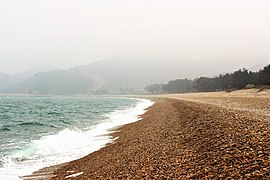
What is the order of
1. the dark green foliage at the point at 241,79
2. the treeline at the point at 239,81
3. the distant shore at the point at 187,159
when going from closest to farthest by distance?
the distant shore at the point at 187,159
the treeline at the point at 239,81
the dark green foliage at the point at 241,79

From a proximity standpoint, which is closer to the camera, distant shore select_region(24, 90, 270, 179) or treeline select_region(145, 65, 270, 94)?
distant shore select_region(24, 90, 270, 179)

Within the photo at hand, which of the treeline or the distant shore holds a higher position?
the treeline

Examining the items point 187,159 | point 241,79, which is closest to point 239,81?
point 241,79

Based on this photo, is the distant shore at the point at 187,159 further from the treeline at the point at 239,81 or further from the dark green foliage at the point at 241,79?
the dark green foliage at the point at 241,79

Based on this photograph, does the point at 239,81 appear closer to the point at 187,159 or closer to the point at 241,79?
the point at 241,79

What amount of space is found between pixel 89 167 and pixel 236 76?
12562 centimetres

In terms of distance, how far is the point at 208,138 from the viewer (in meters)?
14.7

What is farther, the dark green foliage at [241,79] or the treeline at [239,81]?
the dark green foliage at [241,79]

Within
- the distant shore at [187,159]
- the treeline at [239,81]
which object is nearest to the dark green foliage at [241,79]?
the treeline at [239,81]

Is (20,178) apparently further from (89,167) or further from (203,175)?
(203,175)

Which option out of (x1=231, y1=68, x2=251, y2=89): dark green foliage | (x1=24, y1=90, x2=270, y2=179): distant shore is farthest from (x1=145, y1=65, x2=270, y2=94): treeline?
(x1=24, y1=90, x2=270, y2=179): distant shore

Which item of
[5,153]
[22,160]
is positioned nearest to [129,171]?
[22,160]

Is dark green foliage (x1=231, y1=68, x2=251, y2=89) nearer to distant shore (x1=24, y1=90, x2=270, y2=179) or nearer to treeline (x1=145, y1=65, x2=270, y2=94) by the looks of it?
treeline (x1=145, y1=65, x2=270, y2=94)

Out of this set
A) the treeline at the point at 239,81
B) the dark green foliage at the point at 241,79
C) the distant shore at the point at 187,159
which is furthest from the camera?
the dark green foliage at the point at 241,79
